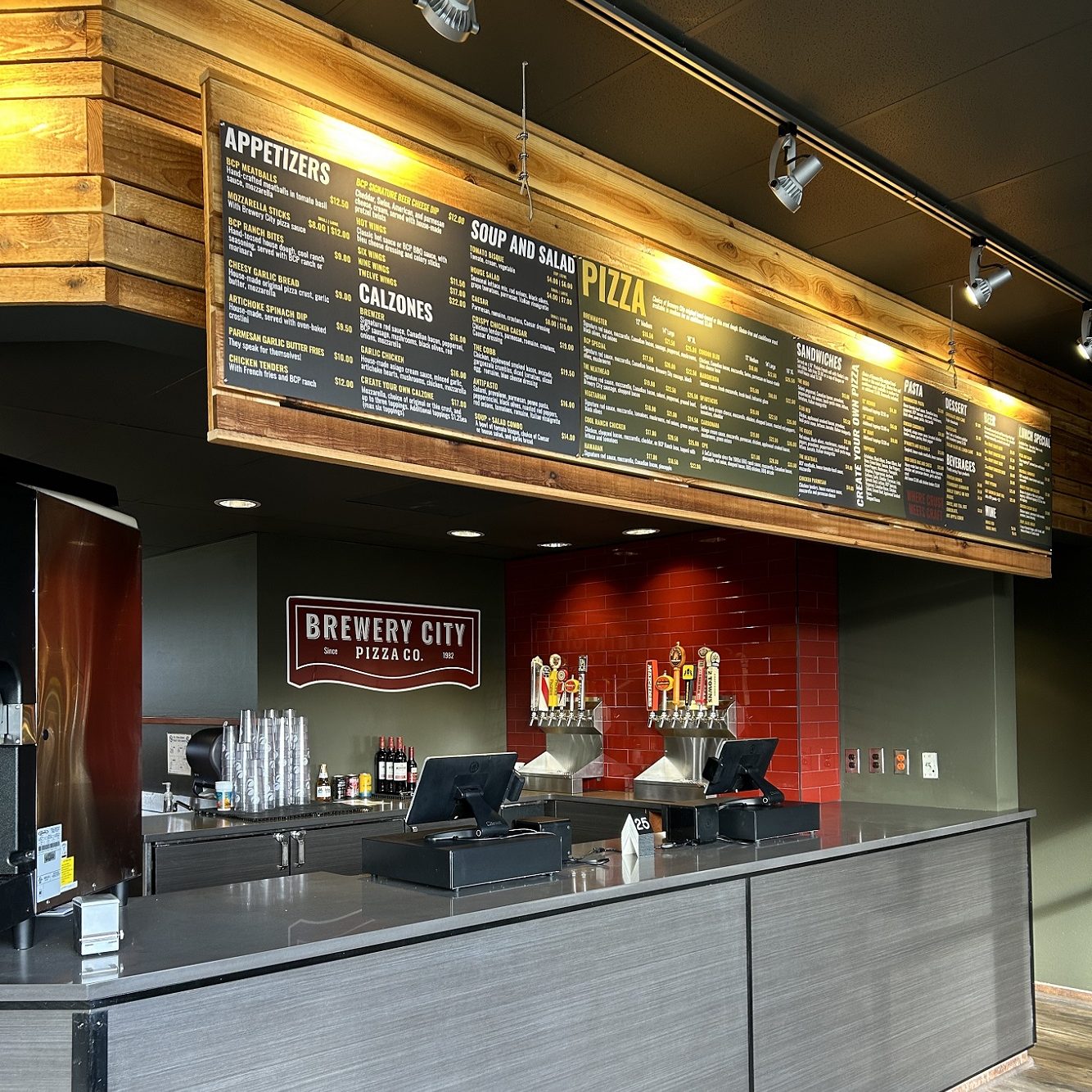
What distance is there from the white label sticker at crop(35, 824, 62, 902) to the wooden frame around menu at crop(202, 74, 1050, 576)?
843 millimetres

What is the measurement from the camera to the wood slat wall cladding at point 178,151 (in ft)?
7.11

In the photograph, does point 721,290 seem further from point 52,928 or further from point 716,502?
point 52,928

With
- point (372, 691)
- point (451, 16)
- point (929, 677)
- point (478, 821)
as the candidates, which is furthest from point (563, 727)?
point (451, 16)

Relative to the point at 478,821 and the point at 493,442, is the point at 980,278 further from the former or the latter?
the point at 478,821

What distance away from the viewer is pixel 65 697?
2320 millimetres

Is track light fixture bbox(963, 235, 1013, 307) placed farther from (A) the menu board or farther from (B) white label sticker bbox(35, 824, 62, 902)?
(B) white label sticker bbox(35, 824, 62, 902)

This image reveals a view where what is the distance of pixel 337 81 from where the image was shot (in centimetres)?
258

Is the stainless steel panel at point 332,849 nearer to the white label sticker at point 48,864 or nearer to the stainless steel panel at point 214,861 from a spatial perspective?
the stainless steel panel at point 214,861

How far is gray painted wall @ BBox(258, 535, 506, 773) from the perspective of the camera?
5664mm

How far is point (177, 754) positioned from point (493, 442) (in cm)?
404

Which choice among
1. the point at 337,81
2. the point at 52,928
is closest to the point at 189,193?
the point at 337,81

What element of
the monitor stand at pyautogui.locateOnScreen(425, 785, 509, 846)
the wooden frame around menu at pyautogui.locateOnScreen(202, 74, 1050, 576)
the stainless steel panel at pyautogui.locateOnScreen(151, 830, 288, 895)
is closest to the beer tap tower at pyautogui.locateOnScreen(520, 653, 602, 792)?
the stainless steel panel at pyautogui.locateOnScreen(151, 830, 288, 895)

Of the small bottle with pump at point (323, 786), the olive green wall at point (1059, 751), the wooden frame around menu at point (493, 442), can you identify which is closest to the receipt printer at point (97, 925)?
the wooden frame around menu at point (493, 442)

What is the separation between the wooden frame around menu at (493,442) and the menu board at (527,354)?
0.03 m
